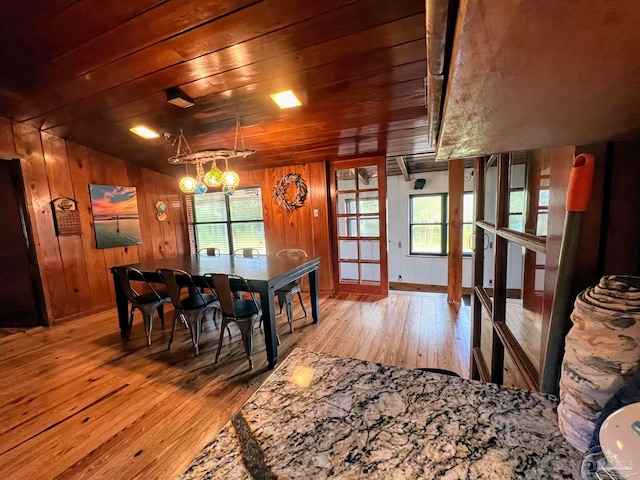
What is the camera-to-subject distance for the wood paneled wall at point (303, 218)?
4.31 metres

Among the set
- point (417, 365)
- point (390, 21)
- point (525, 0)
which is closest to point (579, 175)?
point (525, 0)

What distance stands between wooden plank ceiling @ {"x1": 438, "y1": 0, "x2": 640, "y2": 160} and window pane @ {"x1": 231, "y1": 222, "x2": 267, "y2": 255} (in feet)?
15.2

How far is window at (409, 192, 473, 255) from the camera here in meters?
5.87

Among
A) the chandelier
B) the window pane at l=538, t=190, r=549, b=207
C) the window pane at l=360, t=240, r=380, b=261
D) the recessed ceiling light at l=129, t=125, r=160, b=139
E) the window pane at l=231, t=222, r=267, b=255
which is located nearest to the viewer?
the window pane at l=538, t=190, r=549, b=207

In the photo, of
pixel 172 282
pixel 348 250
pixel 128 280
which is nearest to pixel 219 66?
pixel 172 282

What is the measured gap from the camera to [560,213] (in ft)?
2.08

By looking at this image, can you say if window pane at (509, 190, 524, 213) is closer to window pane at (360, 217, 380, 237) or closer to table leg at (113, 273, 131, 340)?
window pane at (360, 217, 380, 237)

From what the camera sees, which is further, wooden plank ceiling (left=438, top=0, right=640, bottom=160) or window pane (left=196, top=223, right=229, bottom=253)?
window pane (left=196, top=223, right=229, bottom=253)

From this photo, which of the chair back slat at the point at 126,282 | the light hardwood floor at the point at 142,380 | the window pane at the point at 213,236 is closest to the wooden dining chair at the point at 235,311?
the light hardwood floor at the point at 142,380

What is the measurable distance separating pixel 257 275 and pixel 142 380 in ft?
4.14

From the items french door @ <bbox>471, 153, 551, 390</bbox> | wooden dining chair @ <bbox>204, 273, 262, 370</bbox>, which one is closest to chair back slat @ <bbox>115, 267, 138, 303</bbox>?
wooden dining chair @ <bbox>204, 273, 262, 370</bbox>

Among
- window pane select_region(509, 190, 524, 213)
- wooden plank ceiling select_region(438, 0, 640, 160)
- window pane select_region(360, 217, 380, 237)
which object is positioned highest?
wooden plank ceiling select_region(438, 0, 640, 160)

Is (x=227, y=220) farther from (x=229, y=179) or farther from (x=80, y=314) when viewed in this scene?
(x=229, y=179)

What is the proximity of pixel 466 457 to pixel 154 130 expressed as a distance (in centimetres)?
376
